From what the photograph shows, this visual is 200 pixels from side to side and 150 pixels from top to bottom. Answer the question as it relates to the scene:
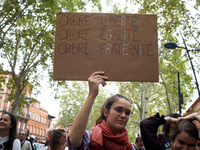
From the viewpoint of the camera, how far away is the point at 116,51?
265cm

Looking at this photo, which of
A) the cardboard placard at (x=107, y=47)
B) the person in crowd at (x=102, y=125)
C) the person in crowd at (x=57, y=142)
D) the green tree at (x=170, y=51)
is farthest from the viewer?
the green tree at (x=170, y=51)

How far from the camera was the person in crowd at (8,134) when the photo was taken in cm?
342

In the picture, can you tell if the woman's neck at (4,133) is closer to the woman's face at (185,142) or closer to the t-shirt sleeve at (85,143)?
A: the t-shirt sleeve at (85,143)

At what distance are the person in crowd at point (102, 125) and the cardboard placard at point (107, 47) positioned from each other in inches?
8.6

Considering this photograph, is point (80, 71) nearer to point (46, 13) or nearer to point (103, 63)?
point (103, 63)

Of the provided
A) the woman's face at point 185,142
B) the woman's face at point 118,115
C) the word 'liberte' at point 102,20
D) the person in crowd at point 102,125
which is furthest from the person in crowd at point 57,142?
the woman's face at point 185,142

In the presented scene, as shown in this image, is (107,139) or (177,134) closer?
(107,139)

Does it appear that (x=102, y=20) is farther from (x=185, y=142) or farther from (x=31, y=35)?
(x=31, y=35)

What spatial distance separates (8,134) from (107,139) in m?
2.12

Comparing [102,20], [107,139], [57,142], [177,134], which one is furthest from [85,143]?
[57,142]

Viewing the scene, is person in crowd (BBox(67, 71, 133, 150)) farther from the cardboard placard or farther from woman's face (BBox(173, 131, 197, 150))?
woman's face (BBox(173, 131, 197, 150))

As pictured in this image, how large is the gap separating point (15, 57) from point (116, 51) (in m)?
16.1

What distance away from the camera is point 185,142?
218 centimetres

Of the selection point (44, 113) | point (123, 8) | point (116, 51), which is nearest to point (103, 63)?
point (116, 51)
